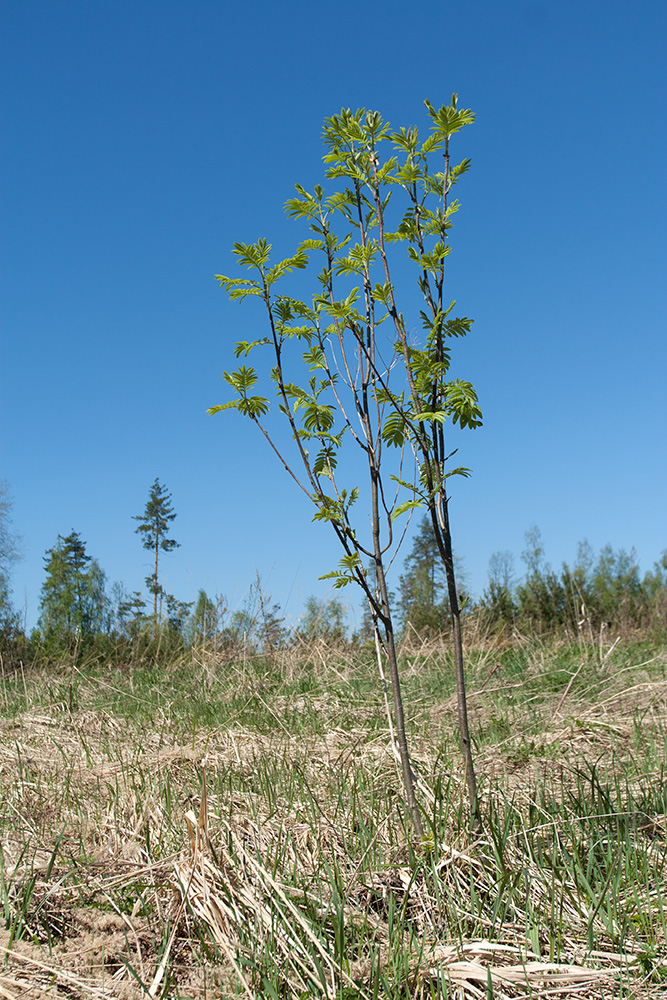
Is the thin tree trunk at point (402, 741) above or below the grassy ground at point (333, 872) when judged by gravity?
above

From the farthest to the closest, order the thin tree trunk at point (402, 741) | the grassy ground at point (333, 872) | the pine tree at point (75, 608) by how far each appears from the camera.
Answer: the pine tree at point (75, 608), the thin tree trunk at point (402, 741), the grassy ground at point (333, 872)

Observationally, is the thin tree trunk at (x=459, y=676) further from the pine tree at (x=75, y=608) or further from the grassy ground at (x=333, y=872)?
the pine tree at (x=75, y=608)

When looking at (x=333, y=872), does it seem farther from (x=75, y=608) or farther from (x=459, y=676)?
(x=75, y=608)

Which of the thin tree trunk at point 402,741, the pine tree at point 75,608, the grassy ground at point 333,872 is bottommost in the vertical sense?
the grassy ground at point 333,872

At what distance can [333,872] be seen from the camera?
215 cm

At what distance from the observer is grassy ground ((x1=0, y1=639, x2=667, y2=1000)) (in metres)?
1.74

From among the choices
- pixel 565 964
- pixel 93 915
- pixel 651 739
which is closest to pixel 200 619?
pixel 651 739

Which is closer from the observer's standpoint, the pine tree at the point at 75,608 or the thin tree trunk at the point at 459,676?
the thin tree trunk at the point at 459,676

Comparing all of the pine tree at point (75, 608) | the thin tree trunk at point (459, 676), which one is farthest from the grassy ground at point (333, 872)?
the pine tree at point (75, 608)

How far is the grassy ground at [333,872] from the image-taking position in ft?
5.70

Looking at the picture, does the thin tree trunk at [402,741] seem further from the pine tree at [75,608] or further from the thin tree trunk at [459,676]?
the pine tree at [75,608]

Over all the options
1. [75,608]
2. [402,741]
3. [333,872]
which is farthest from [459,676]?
[75,608]

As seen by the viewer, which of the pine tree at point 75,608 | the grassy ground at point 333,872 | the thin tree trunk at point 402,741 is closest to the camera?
the grassy ground at point 333,872

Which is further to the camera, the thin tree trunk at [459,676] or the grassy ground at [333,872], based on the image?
the thin tree trunk at [459,676]
